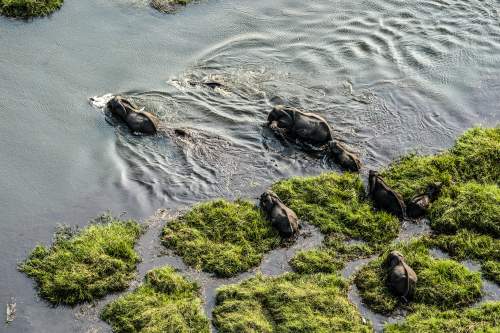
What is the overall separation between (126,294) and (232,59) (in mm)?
9438

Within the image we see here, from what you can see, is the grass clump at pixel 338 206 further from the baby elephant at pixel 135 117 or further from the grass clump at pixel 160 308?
the baby elephant at pixel 135 117

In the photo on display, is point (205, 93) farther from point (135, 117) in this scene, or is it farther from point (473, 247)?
point (473, 247)

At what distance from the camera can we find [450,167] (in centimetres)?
1636

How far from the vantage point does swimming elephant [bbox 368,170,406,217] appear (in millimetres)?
14828

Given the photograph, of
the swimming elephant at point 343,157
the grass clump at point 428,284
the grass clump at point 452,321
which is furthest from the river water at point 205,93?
the grass clump at point 452,321

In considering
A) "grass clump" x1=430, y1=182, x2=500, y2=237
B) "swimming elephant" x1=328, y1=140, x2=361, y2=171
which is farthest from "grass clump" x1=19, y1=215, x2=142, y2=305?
"grass clump" x1=430, y1=182, x2=500, y2=237

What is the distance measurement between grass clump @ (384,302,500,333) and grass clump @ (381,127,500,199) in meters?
3.49

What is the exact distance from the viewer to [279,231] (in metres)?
14.3

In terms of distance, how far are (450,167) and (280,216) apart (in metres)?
5.15

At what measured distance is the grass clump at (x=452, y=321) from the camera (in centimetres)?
1238

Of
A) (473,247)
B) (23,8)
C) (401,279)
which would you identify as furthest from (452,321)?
(23,8)

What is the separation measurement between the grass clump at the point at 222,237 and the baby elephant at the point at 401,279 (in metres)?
2.66

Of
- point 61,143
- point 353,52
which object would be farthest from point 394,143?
point 61,143

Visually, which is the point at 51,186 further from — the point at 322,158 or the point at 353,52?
the point at 353,52
